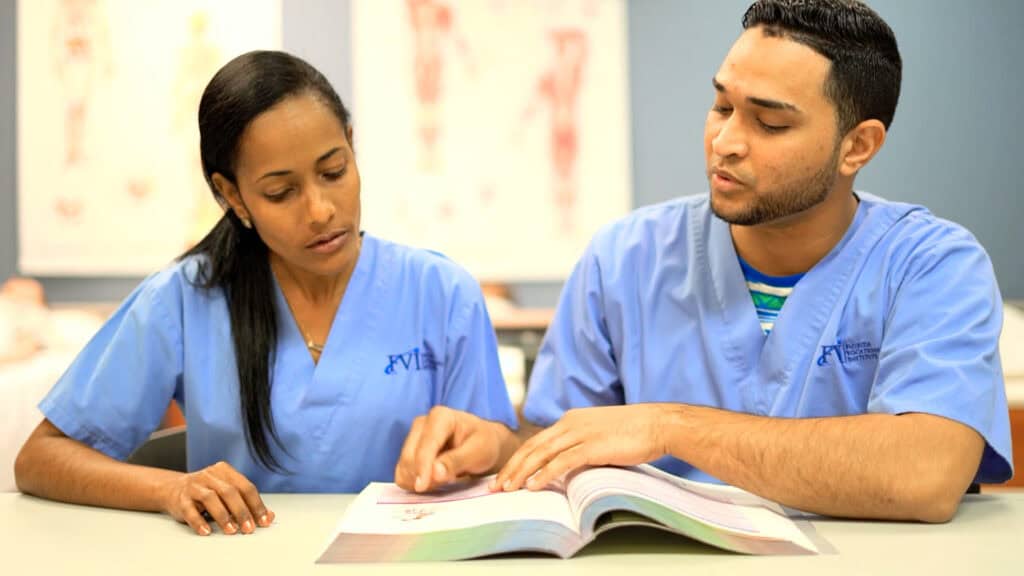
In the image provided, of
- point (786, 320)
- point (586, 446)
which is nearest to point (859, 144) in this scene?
point (786, 320)

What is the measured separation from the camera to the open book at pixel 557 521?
0.87m

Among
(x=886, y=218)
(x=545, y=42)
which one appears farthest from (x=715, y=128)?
(x=545, y=42)

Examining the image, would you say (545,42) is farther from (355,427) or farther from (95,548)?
(95,548)

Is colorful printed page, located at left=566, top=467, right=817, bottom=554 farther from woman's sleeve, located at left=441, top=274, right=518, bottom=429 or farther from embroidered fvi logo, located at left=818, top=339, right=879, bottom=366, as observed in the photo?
woman's sleeve, located at left=441, top=274, right=518, bottom=429

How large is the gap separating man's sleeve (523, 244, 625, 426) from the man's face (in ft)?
0.78

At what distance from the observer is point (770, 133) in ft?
4.15

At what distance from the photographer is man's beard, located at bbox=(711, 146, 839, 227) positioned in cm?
127

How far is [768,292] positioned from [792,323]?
77 mm

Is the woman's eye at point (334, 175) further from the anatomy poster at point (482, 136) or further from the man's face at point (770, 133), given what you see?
the anatomy poster at point (482, 136)

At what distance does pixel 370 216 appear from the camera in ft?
10.7

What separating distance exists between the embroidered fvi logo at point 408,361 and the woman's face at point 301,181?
16 centimetres

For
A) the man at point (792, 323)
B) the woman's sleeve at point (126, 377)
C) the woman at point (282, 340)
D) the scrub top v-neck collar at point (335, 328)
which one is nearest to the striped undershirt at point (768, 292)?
the man at point (792, 323)

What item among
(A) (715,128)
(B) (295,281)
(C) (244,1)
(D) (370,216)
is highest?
(C) (244,1)

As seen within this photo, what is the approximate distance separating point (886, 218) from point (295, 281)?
2.65 ft
